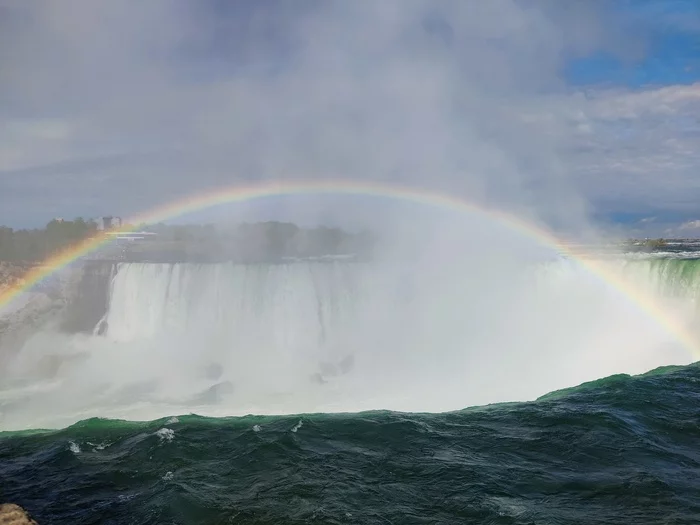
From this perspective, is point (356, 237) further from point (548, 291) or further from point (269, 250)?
point (548, 291)

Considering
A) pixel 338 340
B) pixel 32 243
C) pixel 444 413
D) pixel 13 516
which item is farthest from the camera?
pixel 32 243

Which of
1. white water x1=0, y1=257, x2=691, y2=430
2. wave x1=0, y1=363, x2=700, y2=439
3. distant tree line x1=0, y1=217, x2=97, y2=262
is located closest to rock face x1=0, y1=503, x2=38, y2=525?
wave x1=0, y1=363, x2=700, y2=439

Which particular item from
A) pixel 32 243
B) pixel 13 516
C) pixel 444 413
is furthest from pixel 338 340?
pixel 32 243

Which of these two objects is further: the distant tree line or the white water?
the distant tree line

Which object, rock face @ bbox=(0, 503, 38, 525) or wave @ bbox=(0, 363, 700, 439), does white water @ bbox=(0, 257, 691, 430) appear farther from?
rock face @ bbox=(0, 503, 38, 525)

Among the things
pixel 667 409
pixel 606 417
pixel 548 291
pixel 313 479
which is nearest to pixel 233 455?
pixel 313 479

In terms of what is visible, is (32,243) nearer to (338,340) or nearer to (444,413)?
(338,340)
